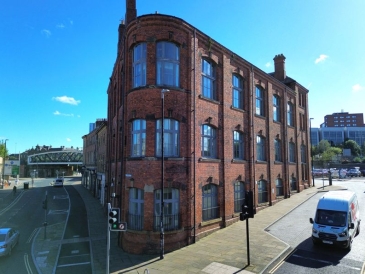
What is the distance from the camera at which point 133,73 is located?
641 inches

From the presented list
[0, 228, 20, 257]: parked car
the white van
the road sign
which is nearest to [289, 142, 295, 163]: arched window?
the white van

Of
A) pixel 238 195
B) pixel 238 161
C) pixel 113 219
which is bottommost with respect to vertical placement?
pixel 238 195

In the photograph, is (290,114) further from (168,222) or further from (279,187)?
(168,222)

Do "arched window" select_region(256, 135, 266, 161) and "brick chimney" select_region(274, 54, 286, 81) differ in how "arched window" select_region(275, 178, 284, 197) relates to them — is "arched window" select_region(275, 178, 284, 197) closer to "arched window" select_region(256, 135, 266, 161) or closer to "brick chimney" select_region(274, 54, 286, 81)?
"arched window" select_region(256, 135, 266, 161)

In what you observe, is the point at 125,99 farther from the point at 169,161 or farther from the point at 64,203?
the point at 64,203

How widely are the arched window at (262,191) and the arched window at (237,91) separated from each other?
7242 millimetres

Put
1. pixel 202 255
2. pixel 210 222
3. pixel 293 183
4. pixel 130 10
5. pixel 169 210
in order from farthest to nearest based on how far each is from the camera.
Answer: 1. pixel 293 183
2. pixel 130 10
3. pixel 210 222
4. pixel 169 210
5. pixel 202 255

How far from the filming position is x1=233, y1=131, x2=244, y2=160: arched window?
66.7 ft

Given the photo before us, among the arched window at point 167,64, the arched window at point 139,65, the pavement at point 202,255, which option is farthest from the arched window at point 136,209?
the arched window at point 167,64

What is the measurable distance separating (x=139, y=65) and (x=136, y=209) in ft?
27.8

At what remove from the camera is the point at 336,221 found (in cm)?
1375

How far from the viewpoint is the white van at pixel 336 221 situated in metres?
13.1

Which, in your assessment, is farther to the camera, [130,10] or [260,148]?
[260,148]

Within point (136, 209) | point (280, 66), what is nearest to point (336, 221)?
point (136, 209)
